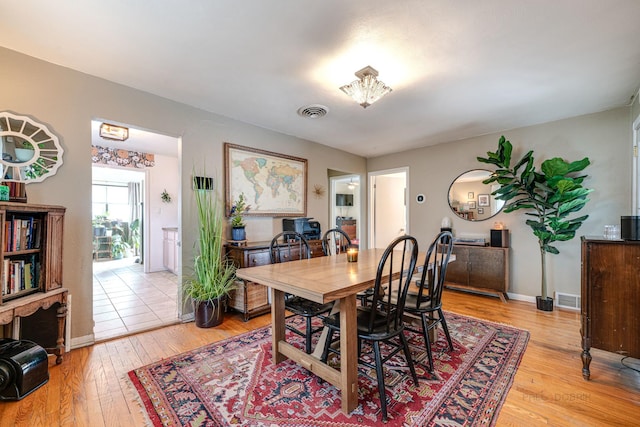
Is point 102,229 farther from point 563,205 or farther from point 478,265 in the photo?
point 563,205

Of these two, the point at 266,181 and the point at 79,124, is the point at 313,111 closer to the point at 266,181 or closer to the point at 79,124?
the point at 266,181

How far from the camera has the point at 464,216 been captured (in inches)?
165

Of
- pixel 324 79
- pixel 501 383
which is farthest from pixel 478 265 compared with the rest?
pixel 324 79

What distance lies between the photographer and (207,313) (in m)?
2.73

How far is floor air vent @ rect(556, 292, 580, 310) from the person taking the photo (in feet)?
10.6

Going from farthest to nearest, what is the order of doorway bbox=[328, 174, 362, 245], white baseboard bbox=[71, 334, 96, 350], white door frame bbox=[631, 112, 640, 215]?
1. doorway bbox=[328, 174, 362, 245]
2. white door frame bbox=[631, 112, 640, 215]
3. white baseboard bbox=[71, 334, 96, 350]

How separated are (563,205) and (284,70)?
3.38m

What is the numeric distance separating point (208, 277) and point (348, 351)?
1.81 meters

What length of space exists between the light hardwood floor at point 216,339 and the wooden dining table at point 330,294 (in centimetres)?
86

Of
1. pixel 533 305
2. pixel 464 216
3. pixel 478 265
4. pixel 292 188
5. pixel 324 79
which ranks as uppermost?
pixel 324 79

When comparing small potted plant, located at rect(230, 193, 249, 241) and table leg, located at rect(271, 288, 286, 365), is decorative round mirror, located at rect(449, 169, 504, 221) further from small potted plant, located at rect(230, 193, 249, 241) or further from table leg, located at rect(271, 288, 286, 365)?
table leg, located at rect(271, 288, 286, 365)

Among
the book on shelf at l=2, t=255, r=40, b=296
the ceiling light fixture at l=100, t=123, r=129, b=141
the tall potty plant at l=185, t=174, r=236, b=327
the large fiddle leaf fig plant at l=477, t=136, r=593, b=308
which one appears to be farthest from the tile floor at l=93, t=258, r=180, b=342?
the large fiddle leaf fig plant at l=477, t=136, r=593, b=308

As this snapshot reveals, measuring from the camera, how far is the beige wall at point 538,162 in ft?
10.1

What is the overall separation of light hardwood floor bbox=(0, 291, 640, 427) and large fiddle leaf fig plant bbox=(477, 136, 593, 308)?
42.3 inches
